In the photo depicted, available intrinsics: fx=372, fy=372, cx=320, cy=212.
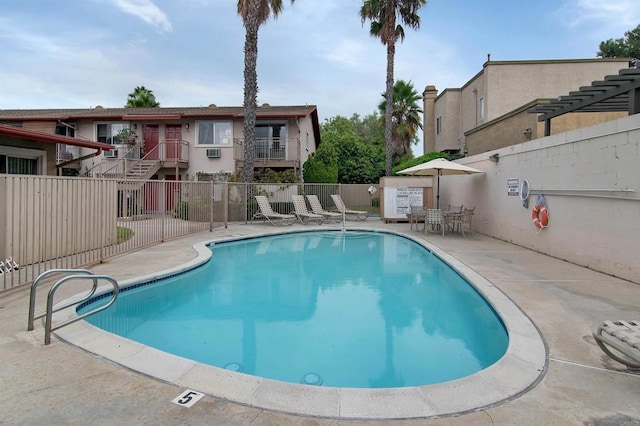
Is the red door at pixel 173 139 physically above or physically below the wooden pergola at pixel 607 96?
above

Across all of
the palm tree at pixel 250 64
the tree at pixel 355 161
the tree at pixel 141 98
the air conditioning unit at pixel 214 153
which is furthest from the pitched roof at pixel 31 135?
the tree at pixel 141 98

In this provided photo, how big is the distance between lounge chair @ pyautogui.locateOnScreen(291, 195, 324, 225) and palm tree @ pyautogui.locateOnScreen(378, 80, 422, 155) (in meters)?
14.3

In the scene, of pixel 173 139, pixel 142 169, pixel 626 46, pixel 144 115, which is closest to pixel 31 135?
pixel 142 169

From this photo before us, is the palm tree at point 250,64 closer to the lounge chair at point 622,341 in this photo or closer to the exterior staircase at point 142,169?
the exterior staircase at point 142,169

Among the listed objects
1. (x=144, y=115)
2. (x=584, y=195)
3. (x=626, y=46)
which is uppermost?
(x=626, y=46)

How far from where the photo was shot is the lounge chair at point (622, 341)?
9.41ft

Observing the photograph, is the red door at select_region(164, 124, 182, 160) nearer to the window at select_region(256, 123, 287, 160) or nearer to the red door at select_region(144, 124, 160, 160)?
the red door at select_region(144, 124, 160, 160)

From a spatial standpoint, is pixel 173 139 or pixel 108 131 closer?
pixel 173 139

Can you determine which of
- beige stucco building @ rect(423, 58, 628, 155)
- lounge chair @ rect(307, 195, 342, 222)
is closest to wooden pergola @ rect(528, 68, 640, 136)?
beige stucco building @ rect(423, 58, 628, 155)

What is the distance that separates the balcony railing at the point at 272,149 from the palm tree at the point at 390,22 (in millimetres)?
5243

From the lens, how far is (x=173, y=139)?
21.2 m

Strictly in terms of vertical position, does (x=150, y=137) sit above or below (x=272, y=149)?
above

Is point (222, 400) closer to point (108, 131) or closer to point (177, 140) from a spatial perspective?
point (177, 140)

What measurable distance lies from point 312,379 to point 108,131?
22727mm
